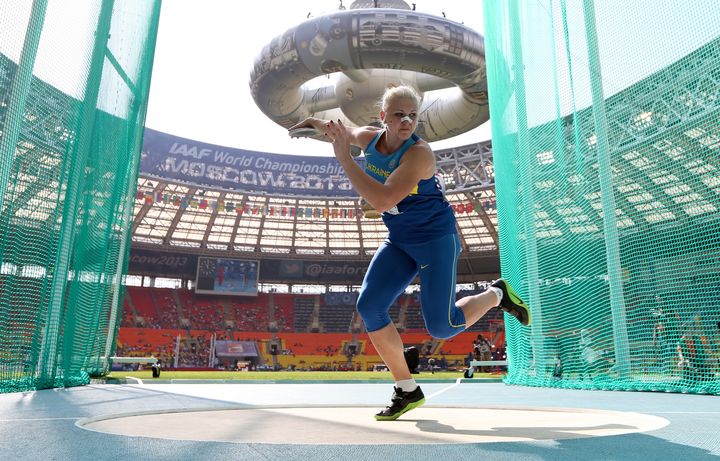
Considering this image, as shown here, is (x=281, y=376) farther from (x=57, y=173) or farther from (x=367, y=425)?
(x=367, y=425)

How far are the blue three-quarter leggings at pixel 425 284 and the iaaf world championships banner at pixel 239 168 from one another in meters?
24.3

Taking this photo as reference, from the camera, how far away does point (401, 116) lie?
2.53 meters

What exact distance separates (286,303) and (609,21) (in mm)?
32619

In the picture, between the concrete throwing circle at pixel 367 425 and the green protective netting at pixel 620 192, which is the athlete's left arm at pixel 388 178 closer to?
the concrete throwing circle at pixel 367 425

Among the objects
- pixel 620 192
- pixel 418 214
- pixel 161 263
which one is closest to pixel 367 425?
pixel 418 214

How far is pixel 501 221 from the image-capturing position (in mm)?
7375

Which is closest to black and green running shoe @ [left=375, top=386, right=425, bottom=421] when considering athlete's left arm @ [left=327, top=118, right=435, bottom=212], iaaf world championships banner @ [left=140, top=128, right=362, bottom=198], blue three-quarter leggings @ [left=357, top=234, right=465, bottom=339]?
blue three-quarter leggings @ [left=357, top=234, right=465, bottom=339]

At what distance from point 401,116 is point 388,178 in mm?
366

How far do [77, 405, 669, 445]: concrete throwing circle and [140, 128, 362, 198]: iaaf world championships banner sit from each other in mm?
24263

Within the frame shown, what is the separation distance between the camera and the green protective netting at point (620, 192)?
4.62 m

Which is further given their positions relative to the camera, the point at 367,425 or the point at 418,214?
the point at 418,214

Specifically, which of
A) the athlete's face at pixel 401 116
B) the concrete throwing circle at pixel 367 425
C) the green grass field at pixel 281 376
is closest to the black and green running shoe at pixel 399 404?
the concrete throwing circle at pixel 367 425

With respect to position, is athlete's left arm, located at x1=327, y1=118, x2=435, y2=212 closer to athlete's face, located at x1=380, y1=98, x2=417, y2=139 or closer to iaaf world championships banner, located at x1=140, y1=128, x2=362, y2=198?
athlete's face, located at x1=380, y1=98, x2=417, y2=139

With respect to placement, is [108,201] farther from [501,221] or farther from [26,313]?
[501,221]
